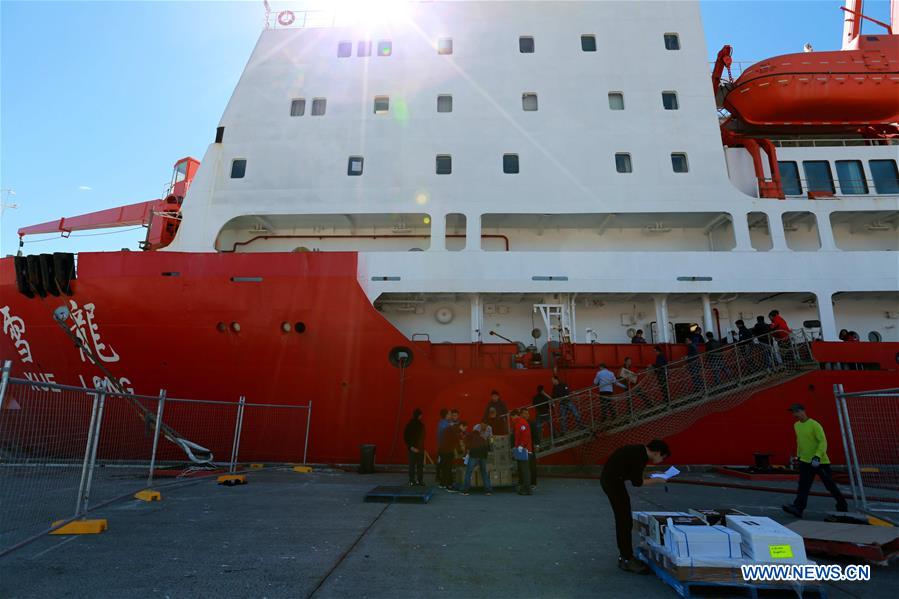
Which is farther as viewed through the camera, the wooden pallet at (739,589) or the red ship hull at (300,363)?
the red ship hull at (300,363)

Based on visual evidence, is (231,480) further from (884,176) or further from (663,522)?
(884,176)

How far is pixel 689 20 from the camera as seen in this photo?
477 inches

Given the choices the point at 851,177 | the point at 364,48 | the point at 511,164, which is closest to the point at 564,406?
the point at 511,164

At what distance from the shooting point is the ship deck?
3.04 m

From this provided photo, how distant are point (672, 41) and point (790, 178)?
14.4 ft

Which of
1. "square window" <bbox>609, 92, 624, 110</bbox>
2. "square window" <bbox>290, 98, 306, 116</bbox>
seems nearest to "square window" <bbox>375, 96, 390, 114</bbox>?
"square window" <bbox>290, 98, 306, 116</bbox>

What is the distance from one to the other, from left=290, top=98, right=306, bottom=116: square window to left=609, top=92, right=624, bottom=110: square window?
286 inches

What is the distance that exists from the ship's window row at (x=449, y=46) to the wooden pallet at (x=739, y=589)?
472 inches

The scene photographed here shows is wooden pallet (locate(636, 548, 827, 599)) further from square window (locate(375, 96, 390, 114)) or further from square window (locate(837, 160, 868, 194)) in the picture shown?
square window (locate(837, 160, 868, 194))

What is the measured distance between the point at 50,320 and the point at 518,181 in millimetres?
9271

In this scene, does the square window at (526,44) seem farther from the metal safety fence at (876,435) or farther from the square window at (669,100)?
the metal safety fence at (876,435)

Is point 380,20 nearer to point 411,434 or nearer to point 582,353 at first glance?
point 582,353

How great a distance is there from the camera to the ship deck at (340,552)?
3045 mm

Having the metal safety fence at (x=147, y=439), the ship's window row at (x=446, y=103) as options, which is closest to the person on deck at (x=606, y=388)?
the metal safety fence at (x=147, y=439)
